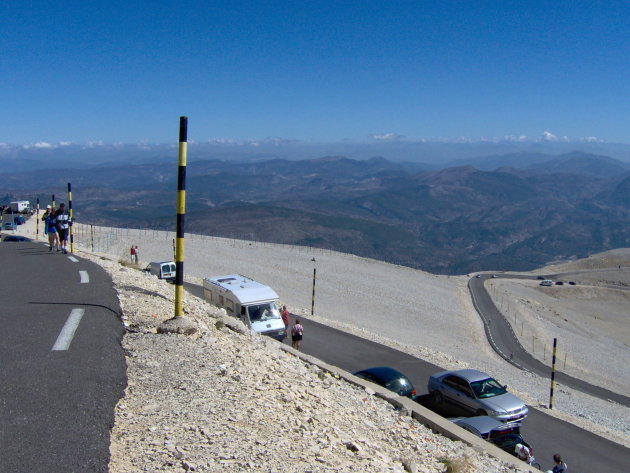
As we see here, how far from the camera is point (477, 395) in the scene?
13289mm

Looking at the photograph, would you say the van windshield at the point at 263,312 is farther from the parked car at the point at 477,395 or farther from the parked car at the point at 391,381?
the parked car at the point at 477,395

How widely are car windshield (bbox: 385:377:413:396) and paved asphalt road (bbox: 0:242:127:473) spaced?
6.84 m

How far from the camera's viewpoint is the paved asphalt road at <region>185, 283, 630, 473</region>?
12.3 m

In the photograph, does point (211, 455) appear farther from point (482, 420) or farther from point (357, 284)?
point (357, 284)

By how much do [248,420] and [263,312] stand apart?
38.4ft

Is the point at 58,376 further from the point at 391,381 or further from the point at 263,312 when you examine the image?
the point at 263,312

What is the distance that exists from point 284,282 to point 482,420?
37.4m

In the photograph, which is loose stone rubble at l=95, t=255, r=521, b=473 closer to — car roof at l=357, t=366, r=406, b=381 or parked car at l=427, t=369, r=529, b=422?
car roof at l=357, t=366, r=406, b=381

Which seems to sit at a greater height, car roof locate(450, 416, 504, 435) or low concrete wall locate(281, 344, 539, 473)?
low concrete wall locate(281, 344, 539, 473)

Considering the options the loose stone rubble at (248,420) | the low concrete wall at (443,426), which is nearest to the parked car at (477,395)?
the low concrete wall at (443,426)

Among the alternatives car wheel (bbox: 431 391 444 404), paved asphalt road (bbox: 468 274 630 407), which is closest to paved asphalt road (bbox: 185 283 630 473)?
car wheel (bbox: 431 391 444 404)

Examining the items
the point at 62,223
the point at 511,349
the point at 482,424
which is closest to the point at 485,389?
the point at 482,424

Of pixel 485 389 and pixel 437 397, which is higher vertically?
pixel 485 389

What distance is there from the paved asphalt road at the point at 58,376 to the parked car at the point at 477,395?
8779 millimetres
